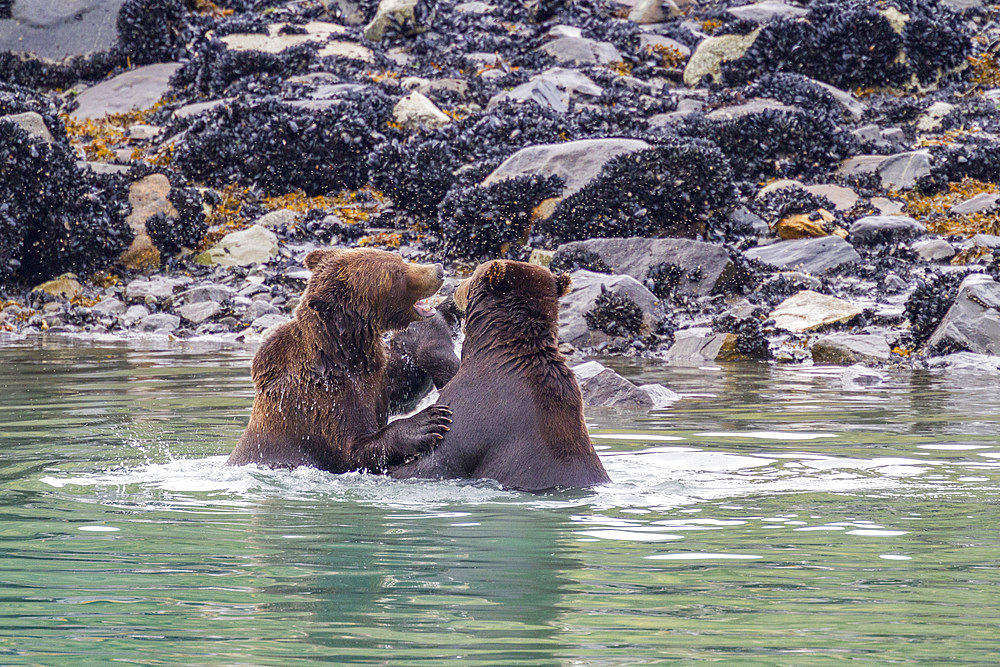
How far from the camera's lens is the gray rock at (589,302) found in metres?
15.5

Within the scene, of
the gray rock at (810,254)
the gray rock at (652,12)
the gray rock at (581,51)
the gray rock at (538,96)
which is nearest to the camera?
the gray rock at (810,254)

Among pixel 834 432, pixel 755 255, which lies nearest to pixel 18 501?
pixel 834 432

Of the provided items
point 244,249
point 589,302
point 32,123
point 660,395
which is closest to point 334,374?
point 660,395

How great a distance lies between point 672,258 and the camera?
17.2 m

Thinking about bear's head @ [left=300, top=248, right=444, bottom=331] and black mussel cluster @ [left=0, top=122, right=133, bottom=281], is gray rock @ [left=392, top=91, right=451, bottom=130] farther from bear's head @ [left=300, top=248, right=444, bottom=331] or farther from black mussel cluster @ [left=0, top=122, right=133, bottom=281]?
bear's head @ [left=300, top=248, right=444, bottom=331]

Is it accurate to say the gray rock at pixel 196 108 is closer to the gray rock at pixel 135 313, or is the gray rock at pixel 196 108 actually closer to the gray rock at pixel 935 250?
the gray rock at pixel 135 313

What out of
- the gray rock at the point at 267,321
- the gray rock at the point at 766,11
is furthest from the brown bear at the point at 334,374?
the gray rock at the point at 766,11

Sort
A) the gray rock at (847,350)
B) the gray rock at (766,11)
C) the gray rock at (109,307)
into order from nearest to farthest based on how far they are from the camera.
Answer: the gray rock at (847,350) < the gray rock at (109,307) < the gray rock at (766,11)

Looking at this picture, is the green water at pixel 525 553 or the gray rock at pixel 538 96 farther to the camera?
the gray rock at pixel 538 96

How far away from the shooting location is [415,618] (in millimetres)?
3805

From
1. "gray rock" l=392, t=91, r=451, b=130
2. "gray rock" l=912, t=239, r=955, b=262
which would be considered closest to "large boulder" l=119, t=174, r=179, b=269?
"gray rock" l=392, t=91, r=451, b=130

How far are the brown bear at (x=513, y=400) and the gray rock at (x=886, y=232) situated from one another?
12.4m

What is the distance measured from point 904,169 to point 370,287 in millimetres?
16326

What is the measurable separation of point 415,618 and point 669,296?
1330cm
